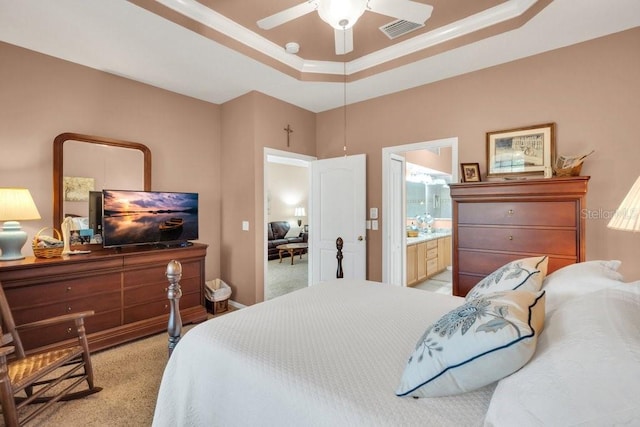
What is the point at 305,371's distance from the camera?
108 cm

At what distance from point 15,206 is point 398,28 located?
339cm

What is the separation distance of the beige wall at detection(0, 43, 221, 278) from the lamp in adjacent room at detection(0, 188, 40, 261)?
15.0 inches

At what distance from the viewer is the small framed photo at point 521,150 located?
2.72 meters

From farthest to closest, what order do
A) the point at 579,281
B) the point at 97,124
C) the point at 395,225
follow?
the point at 395,225
the point at 97,124
the point at 579,281

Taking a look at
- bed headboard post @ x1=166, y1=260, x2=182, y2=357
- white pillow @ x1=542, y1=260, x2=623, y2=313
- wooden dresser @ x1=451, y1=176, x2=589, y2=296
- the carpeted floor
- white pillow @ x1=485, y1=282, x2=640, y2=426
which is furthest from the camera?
the carpeted floor

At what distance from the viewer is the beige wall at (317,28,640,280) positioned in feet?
7.95

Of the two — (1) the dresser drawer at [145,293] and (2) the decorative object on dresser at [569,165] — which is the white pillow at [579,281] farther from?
(1) the dresser drawer at [145,293]

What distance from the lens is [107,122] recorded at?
317cm

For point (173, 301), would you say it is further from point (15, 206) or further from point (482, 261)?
point (482, 261)

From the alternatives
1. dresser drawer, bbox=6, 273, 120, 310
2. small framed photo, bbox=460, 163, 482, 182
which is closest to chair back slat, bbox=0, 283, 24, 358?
dresser drawer, bbox=6, 273, 120, 310

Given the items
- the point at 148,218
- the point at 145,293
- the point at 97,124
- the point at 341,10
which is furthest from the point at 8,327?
the point at 341,10

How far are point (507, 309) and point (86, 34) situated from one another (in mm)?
3399

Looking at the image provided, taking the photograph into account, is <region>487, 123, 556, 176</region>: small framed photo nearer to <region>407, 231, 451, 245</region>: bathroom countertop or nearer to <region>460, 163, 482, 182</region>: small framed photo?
<region>460, 163, 482, 182</region>: small framed photo

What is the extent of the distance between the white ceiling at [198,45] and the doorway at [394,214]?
73cm
